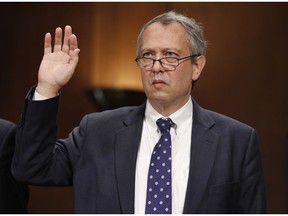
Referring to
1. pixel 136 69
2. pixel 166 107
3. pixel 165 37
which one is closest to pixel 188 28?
pixel 165 37

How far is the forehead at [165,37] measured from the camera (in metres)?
2.06

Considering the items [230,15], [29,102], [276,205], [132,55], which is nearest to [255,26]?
[230,15]

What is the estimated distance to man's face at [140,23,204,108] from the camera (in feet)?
6.70

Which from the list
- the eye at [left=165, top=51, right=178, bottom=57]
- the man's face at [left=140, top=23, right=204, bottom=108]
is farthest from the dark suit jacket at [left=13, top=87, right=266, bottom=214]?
the eye at [left=165, top=51, right=178, bottom=57]

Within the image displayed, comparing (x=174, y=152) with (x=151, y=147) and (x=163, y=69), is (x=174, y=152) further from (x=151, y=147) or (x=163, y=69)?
(x=163, y=69)

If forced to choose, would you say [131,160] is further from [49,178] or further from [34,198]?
[34,198]

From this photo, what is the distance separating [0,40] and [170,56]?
292 centimetres

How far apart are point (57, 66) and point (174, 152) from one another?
1.55 ft

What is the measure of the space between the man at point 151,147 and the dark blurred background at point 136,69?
233 cm

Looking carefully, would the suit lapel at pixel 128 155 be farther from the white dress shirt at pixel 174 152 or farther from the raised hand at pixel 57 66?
the raised hand at pixel 57 66

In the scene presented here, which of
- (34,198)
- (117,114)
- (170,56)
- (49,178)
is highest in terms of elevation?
(170,56)

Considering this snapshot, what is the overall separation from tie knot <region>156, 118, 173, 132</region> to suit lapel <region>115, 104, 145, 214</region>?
62 millimetres

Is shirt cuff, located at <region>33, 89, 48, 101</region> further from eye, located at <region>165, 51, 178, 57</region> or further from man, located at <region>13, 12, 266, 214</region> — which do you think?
eye, located at <region>165, 51, 178, 57</region>

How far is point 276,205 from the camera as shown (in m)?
4.36
